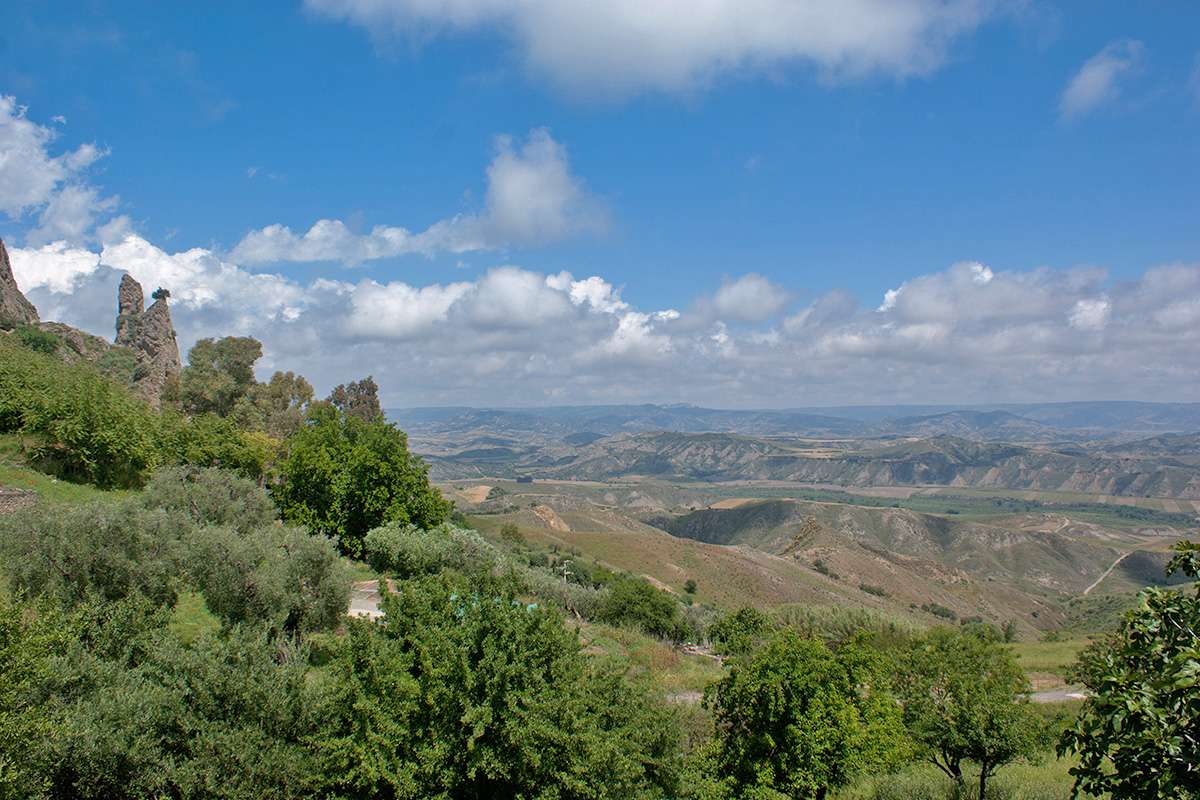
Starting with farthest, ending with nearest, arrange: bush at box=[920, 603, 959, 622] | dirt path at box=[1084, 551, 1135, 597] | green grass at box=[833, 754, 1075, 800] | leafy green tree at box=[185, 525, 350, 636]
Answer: dirt path at box=[1084, 551, 1135, 597] < bush at box=[920, 603, 959, 622] < leafy green tree at box=[185, 525, 350, 636] < green grass at box=[833, 754, 1075, 800]

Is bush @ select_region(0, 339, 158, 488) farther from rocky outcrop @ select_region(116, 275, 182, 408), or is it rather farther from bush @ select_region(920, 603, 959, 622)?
bush @ select_region(920, 603, 959, 622)

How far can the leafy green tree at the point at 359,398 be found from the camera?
73375 mm

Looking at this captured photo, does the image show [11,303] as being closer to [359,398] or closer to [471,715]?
[359,398]

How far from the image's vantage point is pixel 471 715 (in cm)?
1134

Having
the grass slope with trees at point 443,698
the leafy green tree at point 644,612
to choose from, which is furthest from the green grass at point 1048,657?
the grass slope with trees at point 443,698

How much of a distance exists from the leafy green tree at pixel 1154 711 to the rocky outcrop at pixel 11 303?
76763 millimetres

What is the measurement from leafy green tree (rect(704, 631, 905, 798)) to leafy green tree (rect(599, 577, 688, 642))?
82.2 feet

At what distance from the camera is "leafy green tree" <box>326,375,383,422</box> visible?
241 feet

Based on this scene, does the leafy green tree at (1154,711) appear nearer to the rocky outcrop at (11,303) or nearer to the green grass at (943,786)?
the green grass at (943,786)

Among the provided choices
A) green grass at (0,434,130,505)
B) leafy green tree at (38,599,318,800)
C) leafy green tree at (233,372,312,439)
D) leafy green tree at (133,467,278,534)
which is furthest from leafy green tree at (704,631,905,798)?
leafy green tree at (233,372,312,439)

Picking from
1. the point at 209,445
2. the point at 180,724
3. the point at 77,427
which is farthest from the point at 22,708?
the point at 209,445

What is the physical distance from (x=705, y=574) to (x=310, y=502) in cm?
7881

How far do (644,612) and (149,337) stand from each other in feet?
195

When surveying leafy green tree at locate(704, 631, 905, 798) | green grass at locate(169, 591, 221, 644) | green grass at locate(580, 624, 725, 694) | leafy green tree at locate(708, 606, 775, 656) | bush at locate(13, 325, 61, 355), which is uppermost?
bush at locate(13, 325, 61, 355)
